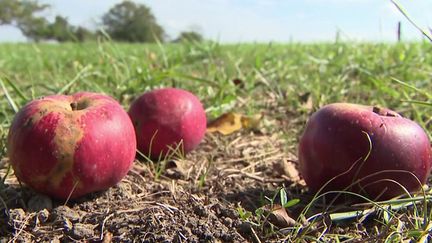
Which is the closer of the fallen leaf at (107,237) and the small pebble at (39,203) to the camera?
the fallen leaf at (107,237)

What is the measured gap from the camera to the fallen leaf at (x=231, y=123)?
2824 mm

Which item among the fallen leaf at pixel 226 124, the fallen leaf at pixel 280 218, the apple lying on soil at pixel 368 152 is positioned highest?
the apple lying on soil at pixel 368 152

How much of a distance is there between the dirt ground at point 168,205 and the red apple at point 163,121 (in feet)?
0.31

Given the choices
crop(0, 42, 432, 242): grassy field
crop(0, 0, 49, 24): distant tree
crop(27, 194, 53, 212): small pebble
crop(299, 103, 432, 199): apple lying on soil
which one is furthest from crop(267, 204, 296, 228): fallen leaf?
crop(0, 0, 49, 24): distant tree

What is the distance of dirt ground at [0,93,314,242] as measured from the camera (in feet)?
4.99

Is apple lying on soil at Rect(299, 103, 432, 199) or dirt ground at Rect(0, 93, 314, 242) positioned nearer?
dirt ground at Rect(0, 93, 314, 242)

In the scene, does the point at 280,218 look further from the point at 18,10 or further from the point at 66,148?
the point at 18,10

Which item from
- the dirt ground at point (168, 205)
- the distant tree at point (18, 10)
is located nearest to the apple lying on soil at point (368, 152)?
the dirt ground at point (168, 205)

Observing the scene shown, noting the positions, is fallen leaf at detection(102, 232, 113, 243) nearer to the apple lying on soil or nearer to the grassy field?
the grassy field

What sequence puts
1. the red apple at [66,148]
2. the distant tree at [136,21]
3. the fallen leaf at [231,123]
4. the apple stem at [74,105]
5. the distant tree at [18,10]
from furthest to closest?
the distant tree at [18,10] → the distant tree at [136,21] → the fallen leaf at [231,123] → the apple stem at [74,105] → the red apple at [66,148]

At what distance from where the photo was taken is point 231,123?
288 cm

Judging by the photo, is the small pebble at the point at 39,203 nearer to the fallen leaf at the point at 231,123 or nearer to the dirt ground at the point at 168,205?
the dirt ground at the point at 168,205

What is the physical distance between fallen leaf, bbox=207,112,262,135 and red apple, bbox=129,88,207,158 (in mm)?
446

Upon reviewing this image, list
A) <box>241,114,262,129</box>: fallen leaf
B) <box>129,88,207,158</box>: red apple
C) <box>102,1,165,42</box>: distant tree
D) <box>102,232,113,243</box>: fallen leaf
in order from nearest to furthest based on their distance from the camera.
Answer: <box>102,232,113,243</box>: fallen leaf < <box>129,88,207,158</box>: red apple < <box>241,114,262,129</box>: fallen leaf < <box>102,1,165,42</box>: distant tree
